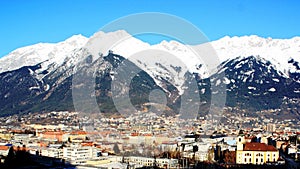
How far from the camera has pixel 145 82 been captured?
35.1 m

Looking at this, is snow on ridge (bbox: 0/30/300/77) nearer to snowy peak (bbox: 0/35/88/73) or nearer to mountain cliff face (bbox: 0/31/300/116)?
snowy peak (bbox: 0/35/88/73)

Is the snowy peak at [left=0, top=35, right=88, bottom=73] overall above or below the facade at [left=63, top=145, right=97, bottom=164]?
above

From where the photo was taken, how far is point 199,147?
18656mm

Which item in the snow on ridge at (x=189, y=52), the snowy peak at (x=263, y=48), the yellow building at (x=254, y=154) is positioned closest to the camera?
the yellow building at (x=254, y=154)

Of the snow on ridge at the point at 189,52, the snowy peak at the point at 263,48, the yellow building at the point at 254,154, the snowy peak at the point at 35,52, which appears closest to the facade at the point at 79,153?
the yellow building at the point at 254,154

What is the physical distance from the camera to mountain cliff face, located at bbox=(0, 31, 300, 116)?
31266 mm

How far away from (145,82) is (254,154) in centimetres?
1983

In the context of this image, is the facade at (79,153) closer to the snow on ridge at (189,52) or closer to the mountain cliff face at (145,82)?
the mountain cliff face at (145,82)

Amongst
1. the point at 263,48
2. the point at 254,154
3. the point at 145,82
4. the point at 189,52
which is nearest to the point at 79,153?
the point at 254,154

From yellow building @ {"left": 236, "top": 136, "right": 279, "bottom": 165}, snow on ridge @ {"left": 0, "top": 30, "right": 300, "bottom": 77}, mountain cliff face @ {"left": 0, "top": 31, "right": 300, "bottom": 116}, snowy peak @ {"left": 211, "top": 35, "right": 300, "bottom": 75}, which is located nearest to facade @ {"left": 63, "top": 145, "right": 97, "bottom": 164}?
yellow building @ {"left": 236, "top": 136, "right": 279, "bottom": 165}

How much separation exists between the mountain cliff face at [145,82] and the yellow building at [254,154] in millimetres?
12254

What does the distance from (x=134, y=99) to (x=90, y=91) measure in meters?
3.15

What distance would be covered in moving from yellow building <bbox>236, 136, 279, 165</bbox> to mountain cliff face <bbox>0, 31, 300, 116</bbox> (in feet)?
40.2

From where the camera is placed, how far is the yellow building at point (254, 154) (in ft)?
51.3
